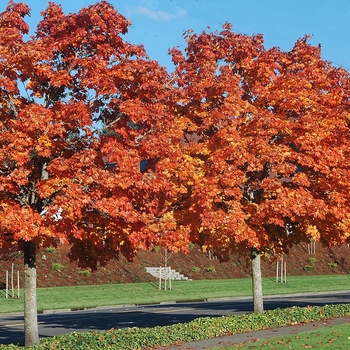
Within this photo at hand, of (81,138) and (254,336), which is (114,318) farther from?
(81,138)

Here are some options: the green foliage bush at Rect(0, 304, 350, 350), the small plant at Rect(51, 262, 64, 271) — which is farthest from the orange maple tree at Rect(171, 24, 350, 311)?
the small plant at Rect(51, 262, 64, 271)

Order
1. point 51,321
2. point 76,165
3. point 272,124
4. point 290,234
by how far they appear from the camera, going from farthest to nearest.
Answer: point 51,321 → point 290,234 → point 272,124 → point 76,165

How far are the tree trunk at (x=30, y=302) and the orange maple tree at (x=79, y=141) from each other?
2cm

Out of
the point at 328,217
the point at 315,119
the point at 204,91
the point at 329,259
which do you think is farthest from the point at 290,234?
the point at 329,259

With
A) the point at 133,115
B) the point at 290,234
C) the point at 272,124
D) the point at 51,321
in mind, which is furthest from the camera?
the point at 51,321

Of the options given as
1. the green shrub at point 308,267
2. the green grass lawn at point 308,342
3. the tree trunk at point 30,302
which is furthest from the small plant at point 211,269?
the tree trunk at point 30,302

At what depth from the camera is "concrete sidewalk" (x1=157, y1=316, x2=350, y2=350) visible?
17.1 m

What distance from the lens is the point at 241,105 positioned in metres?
20.7

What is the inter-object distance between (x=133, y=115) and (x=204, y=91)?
6.04 metres

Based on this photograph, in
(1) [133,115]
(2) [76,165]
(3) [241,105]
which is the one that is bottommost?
(2) [76,165]

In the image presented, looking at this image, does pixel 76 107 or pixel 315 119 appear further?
pixel 315 119

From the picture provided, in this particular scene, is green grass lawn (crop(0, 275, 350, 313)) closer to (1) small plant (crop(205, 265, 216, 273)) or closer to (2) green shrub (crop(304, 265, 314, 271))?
(1) small plant (crop(205, 265, 216, 273))

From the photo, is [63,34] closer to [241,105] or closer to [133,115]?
[133,115]

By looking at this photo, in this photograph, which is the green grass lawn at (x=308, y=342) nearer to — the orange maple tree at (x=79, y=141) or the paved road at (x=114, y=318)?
the orange maple tree at (x=79, y=141)
